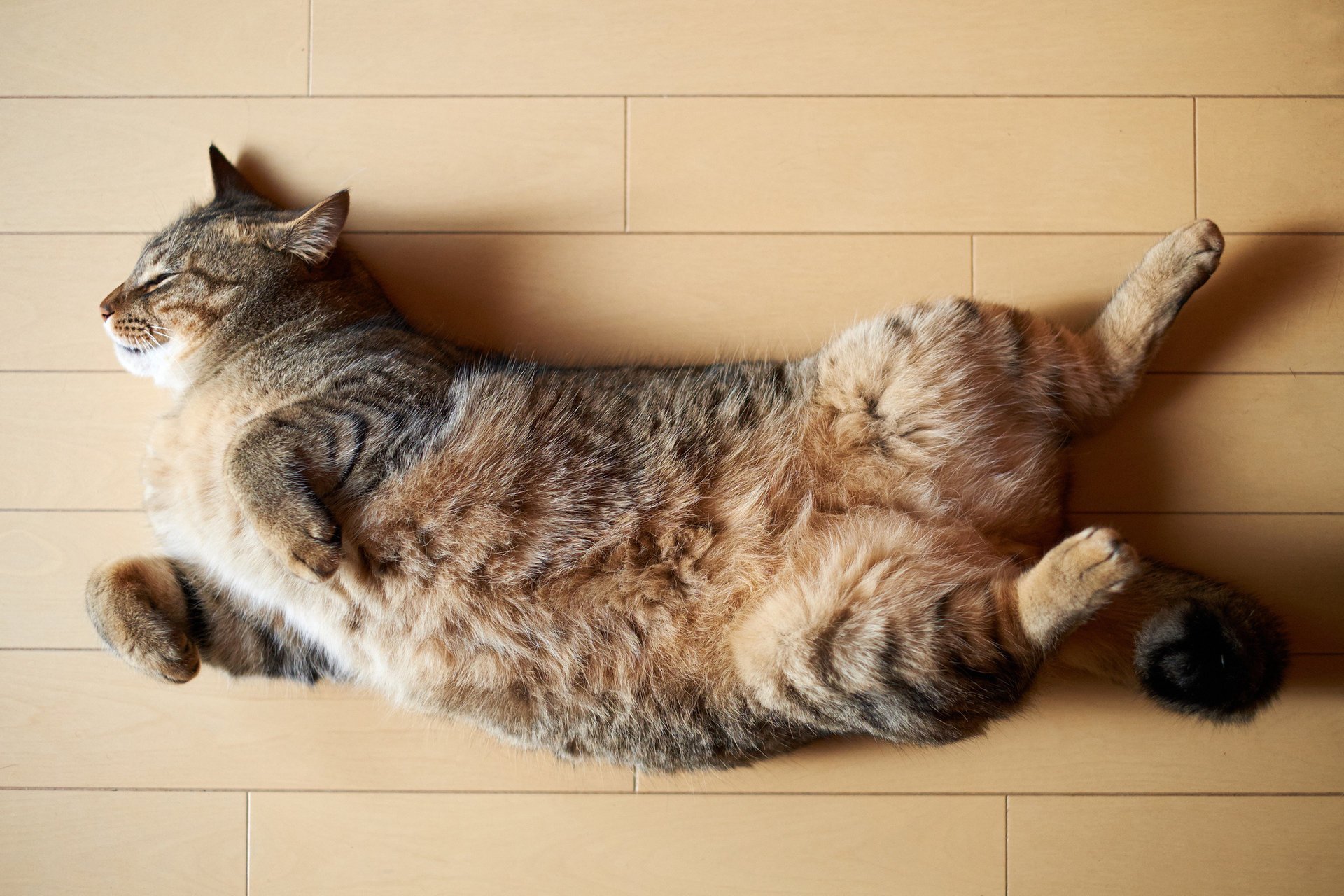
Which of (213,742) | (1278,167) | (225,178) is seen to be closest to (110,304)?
(225,178)

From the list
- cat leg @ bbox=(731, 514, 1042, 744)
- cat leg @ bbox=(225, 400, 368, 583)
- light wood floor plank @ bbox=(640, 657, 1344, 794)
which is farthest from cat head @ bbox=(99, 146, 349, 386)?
light wood floor plank @ bbox=(640, 657, 1344, 794)

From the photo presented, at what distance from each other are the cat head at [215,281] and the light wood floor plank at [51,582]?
420mm

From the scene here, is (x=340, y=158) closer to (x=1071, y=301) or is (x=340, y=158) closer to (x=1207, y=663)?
(x=1071, y=301)

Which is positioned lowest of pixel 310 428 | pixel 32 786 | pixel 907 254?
pixel 32 786

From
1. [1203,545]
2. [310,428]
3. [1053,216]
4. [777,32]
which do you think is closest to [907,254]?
[1053,216]

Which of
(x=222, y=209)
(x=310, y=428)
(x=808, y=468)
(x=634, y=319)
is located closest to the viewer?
(x=310, y=428)

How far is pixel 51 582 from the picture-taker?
1791 mm

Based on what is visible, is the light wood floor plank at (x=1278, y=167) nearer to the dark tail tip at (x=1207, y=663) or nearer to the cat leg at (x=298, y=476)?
the dark tail tip at (x=1207, y=663)

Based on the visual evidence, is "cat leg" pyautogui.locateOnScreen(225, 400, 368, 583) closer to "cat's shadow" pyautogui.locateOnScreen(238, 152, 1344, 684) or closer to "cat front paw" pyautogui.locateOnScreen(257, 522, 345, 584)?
"cat front paw" pyautogui.locateOnScreen(257, 522, 345, 584)

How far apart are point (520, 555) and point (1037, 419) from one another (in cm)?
105

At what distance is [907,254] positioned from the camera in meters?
1.78

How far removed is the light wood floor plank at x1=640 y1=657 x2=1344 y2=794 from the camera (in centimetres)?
175

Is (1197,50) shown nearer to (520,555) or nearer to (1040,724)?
(1040,724)

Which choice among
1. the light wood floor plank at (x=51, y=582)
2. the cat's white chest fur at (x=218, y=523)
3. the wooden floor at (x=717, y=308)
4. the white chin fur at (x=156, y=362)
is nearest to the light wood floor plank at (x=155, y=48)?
the wooden floor at (x=717, y=308)
